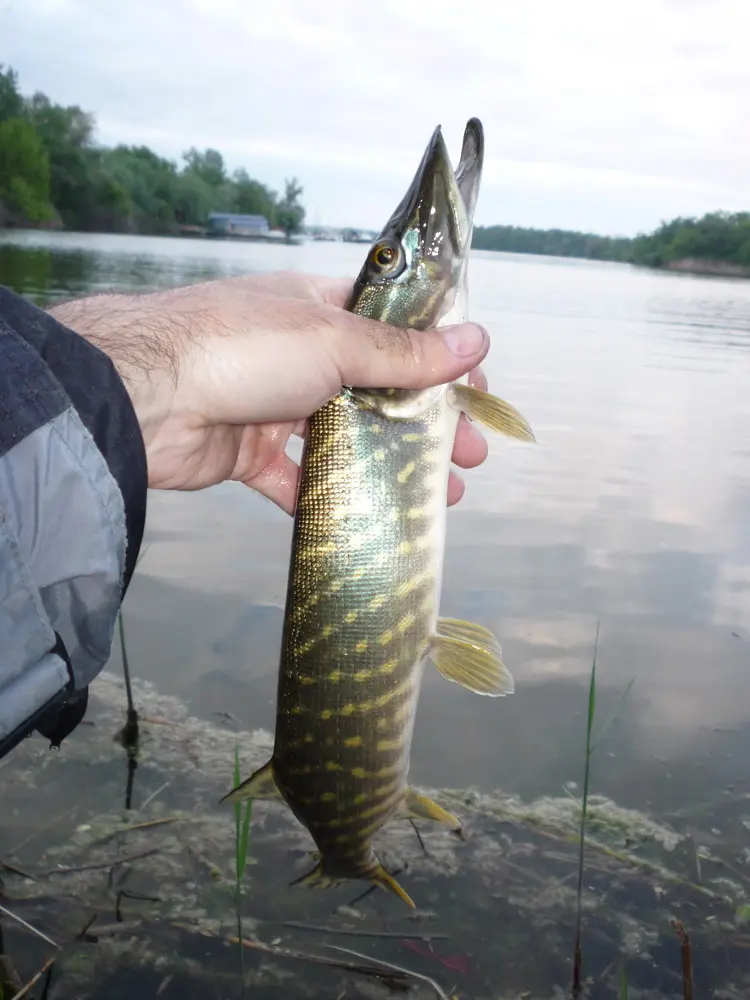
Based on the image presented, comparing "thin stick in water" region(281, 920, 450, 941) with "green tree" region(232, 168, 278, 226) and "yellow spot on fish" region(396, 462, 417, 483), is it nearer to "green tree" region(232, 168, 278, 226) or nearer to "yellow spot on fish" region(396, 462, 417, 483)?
"yellow spot on fish" region(396, 462, 417, 483)

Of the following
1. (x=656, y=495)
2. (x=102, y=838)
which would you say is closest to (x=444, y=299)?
(x=102, y=838)

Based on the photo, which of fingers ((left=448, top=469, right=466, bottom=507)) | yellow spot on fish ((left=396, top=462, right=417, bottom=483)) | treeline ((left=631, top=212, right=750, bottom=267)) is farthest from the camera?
treeline ((left=631, top=212, right=750, bottom=267))

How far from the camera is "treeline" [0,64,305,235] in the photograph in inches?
2512

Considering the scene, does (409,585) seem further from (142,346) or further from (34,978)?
(34,978)

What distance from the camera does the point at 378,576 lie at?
2256 millimetres

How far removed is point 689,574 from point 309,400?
13.9 feet

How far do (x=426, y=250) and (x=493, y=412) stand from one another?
461mm

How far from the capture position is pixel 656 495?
763 cm

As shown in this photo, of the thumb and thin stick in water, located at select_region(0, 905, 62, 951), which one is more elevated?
the thumb

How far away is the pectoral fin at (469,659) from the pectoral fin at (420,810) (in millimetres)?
327

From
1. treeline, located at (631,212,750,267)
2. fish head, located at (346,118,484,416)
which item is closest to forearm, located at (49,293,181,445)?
fish head, located at (346,118,484,416)

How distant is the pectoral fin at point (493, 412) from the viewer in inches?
93.6

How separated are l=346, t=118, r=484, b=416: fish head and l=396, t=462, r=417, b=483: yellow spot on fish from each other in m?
0.14

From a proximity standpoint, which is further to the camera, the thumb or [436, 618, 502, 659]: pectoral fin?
[436, 618, 502, 659]: pectoral fin
